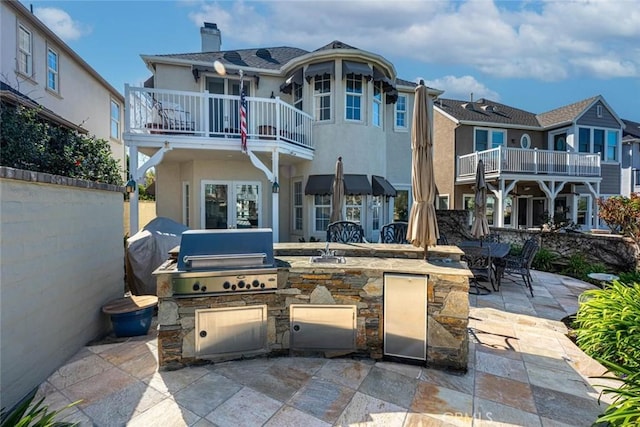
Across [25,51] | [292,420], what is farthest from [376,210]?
[25,51]

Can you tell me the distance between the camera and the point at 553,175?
1546 centimetres

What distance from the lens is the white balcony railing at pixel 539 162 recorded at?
49.7 ft

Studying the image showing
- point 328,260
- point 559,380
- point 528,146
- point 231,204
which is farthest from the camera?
point 528,146

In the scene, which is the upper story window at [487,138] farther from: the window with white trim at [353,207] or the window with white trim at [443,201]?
the window with white trim at [353,207]

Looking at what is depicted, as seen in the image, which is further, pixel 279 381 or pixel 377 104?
pixel 377 104

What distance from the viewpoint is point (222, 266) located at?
143 inches

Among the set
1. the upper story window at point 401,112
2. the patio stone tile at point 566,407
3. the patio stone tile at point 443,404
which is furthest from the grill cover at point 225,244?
the upper story window at point 401,112

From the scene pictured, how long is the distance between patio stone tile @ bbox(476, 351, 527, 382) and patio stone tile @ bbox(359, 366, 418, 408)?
1.06 meters

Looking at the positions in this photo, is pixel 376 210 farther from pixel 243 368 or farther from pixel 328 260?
pixel 243 368

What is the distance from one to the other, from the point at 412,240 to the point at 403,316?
1.11 metres

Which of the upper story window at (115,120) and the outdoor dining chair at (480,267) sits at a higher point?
the upper story window at (115,120)

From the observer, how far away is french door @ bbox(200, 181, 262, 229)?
35.3ft

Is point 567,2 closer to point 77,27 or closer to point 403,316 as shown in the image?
point 403,316

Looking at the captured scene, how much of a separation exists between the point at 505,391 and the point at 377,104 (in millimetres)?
10181
